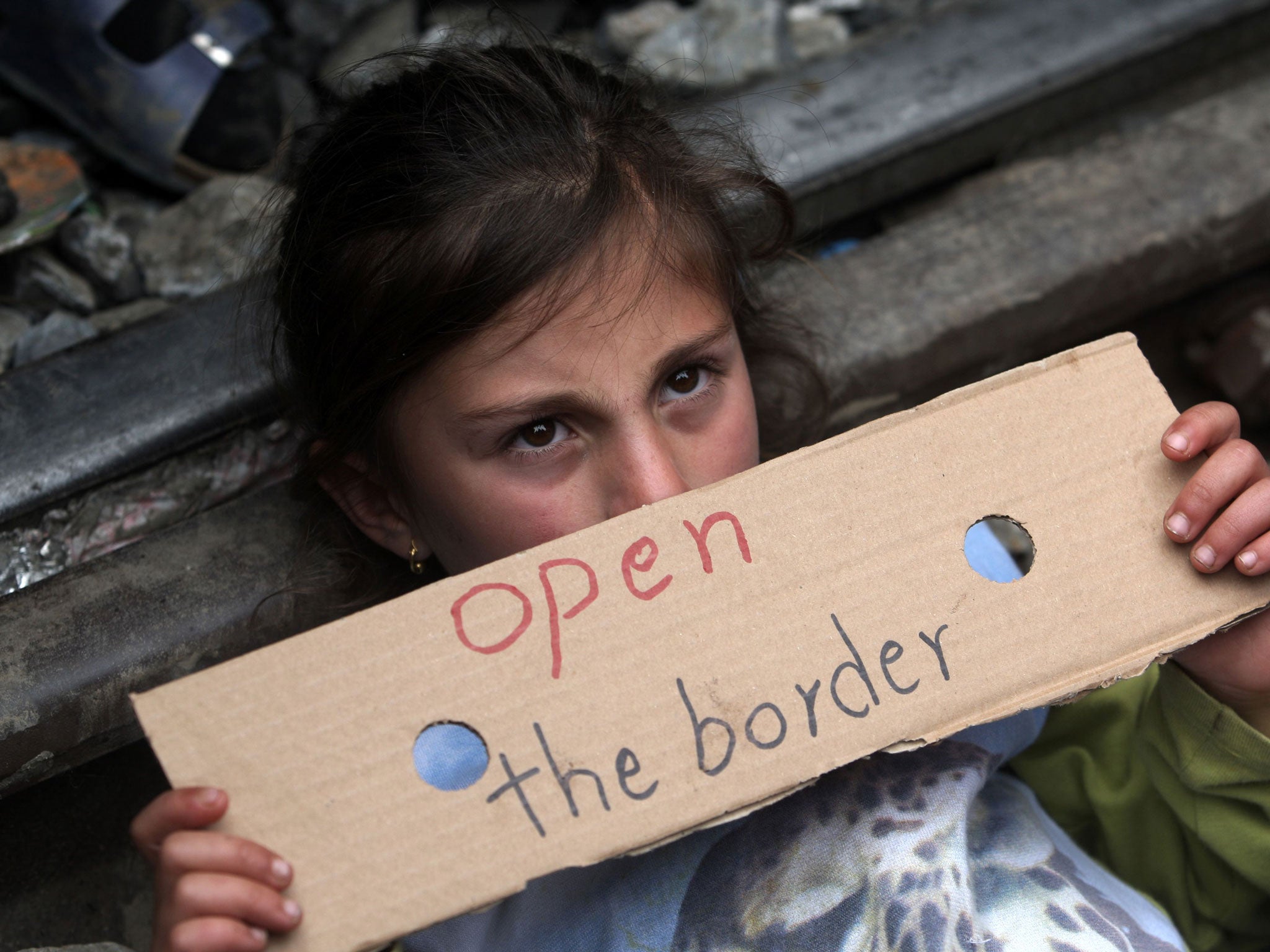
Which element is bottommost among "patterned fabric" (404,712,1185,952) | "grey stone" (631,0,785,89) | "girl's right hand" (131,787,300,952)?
"patterned fabric" (404,712,1185,952)

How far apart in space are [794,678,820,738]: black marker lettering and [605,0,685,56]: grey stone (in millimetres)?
1468

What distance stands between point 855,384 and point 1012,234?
1.19 feet

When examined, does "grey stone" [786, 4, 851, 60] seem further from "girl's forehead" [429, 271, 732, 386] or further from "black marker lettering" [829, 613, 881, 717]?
"black marker lettering" [829, 613, 881, 717]

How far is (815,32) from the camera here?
1836 mm

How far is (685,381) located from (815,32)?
1169 millimetres

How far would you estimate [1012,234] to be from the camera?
4.95ft

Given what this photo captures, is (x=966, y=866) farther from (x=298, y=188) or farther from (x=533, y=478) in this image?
(x=298, y=188)

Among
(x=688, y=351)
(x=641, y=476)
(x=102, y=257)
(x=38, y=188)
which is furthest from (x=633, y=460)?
(x=38, y=188)

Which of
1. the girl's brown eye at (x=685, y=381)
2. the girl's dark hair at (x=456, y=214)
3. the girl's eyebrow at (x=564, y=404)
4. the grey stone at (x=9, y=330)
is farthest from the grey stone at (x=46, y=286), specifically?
the girl's brown eye at (x=685, y=381)

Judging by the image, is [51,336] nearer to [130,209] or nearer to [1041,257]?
[130,209]

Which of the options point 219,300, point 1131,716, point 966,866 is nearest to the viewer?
point 966,866

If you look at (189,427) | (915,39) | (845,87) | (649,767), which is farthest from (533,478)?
(915,39)

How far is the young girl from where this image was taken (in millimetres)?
854

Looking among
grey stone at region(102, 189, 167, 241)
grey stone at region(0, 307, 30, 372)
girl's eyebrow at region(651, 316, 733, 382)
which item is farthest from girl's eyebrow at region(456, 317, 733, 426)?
grey stone at region(102, 189, 167, 241)
